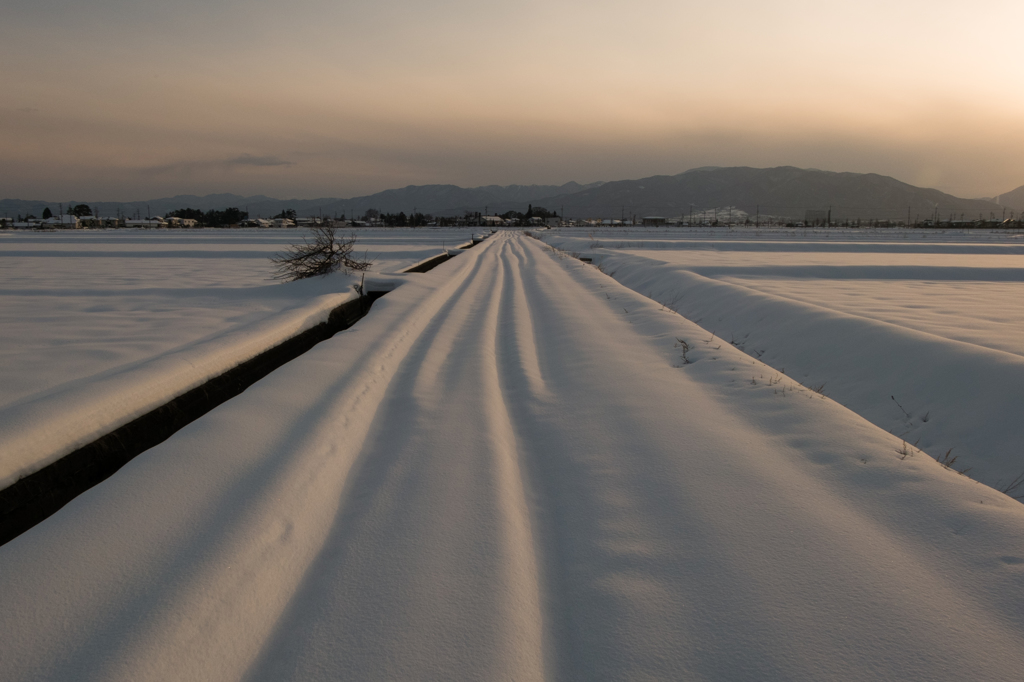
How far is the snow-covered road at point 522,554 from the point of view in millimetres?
2209

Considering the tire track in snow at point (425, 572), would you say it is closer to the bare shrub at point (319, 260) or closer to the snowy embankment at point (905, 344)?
the snowy embankment at point (905, 344)

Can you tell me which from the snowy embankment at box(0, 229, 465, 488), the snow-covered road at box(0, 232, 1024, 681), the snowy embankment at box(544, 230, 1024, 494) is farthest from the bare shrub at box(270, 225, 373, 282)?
the snow-covered road at box(0, 232, 1024, 681)

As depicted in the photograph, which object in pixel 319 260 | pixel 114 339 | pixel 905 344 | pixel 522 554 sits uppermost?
pixel 319 260

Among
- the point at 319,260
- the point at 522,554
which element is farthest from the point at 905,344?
the point at 319,260

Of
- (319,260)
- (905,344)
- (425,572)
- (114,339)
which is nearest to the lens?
(425,572)

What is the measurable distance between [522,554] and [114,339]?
7.22 m

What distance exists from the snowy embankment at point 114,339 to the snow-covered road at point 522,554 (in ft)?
2.81

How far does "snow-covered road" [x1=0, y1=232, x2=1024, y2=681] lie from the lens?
2.21 meters

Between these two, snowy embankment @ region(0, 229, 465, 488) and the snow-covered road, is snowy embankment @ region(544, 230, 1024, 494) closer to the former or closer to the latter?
the snow-covered road

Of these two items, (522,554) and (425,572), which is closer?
(425,572)

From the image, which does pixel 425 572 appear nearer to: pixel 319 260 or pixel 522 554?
pixel 522 554

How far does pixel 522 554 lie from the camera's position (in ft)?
9.53

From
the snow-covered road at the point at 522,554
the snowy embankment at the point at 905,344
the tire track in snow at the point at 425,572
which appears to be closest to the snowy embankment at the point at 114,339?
the snow-covered road at the point at 522,554

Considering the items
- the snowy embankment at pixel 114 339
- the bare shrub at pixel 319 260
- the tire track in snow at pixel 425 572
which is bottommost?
the tire track in snow at pixel 425 572
